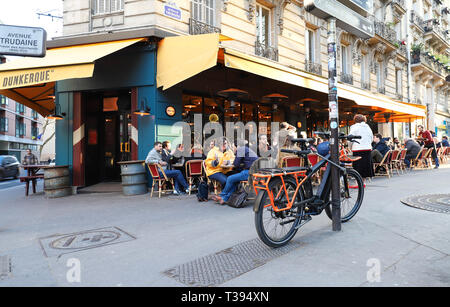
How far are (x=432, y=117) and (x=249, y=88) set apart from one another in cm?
2518

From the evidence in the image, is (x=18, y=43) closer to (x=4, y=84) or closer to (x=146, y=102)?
(x=4, y=84)

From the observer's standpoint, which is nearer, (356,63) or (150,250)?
(150,250)

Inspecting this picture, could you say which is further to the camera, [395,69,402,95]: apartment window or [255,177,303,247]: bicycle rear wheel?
[395,69,402,95]: apartment window

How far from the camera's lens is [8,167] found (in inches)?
680

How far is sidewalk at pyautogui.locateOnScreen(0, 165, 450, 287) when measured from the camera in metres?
2.70

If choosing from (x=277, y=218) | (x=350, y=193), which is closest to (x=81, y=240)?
(x=277, y=218)

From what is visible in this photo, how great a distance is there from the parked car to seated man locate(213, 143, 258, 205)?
15887mm

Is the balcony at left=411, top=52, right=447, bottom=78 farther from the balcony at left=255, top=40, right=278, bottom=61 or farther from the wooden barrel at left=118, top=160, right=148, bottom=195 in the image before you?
the wooden barrel at left=118, top=160, right=148, bottom=195

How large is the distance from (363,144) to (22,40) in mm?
6924

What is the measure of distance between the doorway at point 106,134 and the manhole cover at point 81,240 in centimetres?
588

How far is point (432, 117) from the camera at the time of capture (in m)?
28.3

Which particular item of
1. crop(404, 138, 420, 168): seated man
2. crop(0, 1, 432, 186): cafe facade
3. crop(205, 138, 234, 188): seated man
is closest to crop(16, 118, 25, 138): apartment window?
crop(0, 1, 432, 186): cafe facade

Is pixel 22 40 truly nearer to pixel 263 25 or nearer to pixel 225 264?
pixel 225 264
